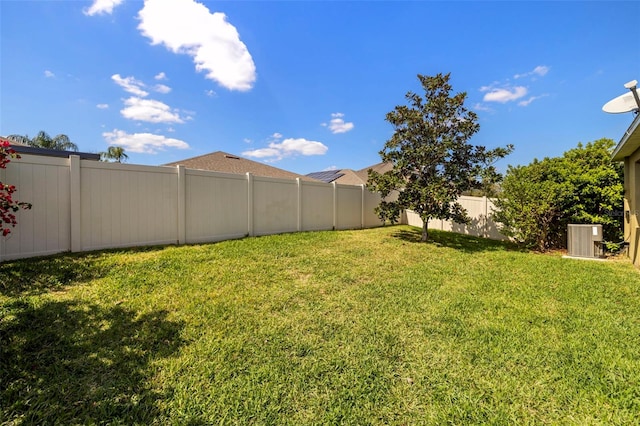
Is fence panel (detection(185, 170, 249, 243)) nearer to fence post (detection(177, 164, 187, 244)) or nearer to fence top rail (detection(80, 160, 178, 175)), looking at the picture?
fence post (detection(177, 164, 187, 244))

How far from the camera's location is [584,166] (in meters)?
7.82

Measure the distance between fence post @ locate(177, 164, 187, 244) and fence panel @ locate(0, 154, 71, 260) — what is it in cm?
200

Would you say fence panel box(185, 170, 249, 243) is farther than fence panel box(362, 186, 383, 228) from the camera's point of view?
No

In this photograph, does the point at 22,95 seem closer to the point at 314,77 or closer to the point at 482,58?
the point at 314,77

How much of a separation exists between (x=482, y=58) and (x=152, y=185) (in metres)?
10.7

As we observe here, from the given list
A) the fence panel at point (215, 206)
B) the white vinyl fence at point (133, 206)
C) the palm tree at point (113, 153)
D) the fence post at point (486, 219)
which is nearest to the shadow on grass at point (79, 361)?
the white vinyl fence at point (133, 206)

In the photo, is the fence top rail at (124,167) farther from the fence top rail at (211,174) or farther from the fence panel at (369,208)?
the fence panel at (369,208)

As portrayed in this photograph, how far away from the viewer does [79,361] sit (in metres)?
2.44

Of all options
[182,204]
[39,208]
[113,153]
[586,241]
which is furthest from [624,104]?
[113,153]

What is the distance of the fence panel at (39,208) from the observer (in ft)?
15.5

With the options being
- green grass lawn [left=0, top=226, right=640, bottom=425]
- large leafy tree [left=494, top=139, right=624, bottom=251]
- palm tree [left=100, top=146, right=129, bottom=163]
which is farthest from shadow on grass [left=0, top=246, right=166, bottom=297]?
palm tree [left=100, top=146, right=129, bottom=163]

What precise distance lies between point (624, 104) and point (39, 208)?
11018 mm

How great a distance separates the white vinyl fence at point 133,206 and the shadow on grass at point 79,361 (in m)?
2.32

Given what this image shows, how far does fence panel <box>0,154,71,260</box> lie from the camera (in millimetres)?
4711
